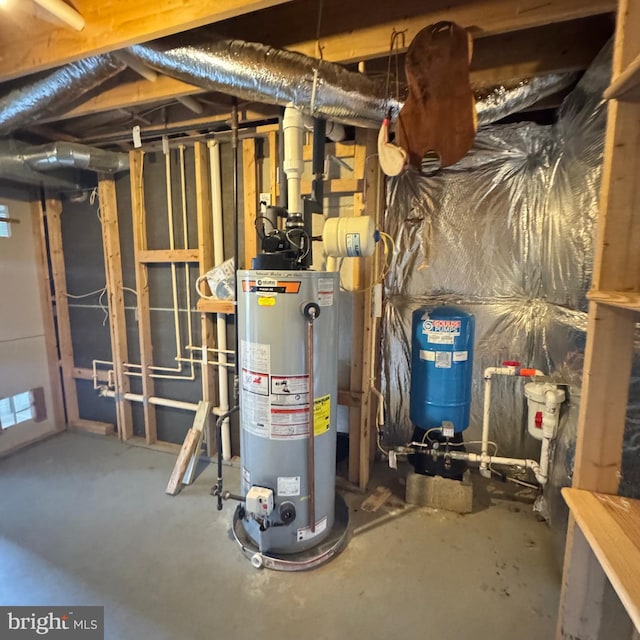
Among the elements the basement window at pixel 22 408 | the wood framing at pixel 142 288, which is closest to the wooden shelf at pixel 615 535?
the wood framing at pixel 142 288

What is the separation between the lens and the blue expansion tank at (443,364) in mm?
2164

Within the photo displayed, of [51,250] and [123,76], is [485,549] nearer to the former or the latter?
[123,76]

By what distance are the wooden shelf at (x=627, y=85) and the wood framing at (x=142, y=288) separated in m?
2.83

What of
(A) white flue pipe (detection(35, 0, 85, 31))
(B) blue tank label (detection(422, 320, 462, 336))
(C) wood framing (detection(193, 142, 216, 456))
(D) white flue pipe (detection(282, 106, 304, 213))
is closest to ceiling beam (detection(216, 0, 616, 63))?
(D) white flue pipe (detection(282, 106, 304, 213))

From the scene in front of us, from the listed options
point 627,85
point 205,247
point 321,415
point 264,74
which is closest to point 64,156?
point 205,247

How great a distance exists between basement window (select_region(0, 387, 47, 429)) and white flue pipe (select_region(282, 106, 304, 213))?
2861 millimetres

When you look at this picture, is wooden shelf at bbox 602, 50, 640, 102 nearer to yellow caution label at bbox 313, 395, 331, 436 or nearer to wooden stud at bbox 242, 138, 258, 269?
yellow caution label at bbox 313, 395, 331, 436

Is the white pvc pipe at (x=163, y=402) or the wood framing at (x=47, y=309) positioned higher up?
the wood framing at (x=47, y=309)

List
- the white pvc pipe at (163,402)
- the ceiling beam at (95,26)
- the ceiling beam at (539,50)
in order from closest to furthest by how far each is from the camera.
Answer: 1. the ceiling beam at (95,26)
2. the ceiling beam at (539,50)
3. the white pvc pipe at (163,402)

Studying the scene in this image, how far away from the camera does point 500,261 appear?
2.47 meters

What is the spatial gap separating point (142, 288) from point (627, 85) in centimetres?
294

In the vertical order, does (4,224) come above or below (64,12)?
below

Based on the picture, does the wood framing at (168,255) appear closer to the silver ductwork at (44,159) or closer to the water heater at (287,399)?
the silver ductwork at (44,159)

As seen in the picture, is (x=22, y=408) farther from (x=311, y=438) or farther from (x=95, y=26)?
(x=95, y=26)
